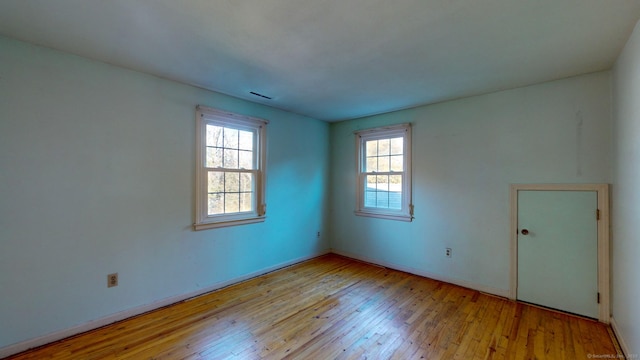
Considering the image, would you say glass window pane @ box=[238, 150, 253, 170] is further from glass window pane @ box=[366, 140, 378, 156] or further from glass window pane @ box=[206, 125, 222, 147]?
glass window pane @ box=[366, 140, 378, 156]

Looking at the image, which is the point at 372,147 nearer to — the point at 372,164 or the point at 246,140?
the point at 372,164

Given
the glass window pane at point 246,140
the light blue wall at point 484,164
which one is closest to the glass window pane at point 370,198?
the light blue wall at point 484,164

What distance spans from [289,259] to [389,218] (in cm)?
171

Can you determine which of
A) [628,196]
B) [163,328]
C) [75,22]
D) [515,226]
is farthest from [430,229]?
[75,22]

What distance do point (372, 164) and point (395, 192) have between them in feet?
2.03

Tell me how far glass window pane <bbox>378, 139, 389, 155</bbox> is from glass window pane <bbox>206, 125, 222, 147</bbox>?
7.98 feet

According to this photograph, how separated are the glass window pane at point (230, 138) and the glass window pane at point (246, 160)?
0.14 meters

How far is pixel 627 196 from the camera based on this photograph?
202 centimetres

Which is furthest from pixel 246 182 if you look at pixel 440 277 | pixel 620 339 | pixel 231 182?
pixel 620 339

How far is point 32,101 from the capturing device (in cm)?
214

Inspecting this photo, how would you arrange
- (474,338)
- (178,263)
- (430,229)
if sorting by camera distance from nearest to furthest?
1. (474,338)
2. (178,263)
3. (430,229)

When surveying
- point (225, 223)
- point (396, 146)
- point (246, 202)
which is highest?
point (396, 146)

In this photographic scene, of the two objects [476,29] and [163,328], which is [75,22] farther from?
[476,29]

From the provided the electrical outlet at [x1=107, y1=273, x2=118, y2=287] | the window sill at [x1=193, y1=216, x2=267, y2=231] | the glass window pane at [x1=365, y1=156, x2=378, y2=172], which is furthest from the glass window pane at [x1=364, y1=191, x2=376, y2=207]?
the electrical outlet at [x1=107, y1=273, x2=118, y2=287]
